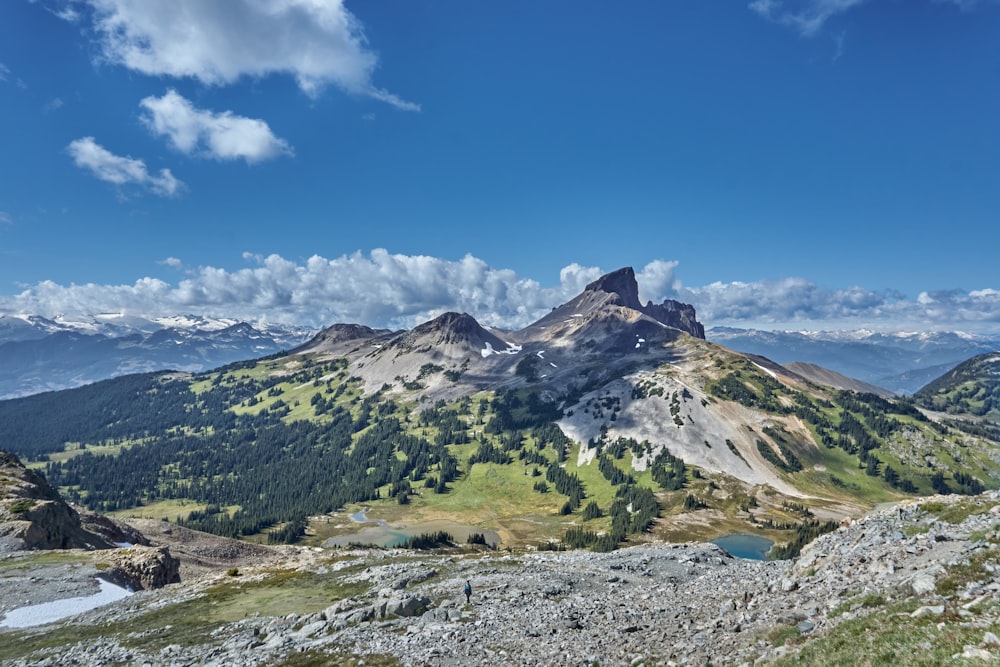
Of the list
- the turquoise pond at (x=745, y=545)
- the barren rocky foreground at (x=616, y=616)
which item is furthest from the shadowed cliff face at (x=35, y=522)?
the turquoise pond at (x=745, y=545)

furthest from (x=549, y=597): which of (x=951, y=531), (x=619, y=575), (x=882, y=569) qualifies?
(x=951, y=531)

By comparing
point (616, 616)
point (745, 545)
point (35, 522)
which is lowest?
point (745, 545)

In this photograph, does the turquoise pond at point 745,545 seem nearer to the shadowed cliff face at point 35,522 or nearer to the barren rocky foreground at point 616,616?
the barren rocky foreground at point 616,616

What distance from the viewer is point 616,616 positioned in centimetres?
3844

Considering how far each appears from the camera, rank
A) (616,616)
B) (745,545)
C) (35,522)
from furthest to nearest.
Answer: (745,545)
(35,522)
(616,616)

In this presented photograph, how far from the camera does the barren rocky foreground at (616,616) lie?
20.5 metres

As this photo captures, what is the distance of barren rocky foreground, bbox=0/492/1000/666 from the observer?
20516mm

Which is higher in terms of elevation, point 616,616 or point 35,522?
point 35,522

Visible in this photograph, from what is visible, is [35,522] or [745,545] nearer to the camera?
[35,522]

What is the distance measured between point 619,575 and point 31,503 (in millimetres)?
99353

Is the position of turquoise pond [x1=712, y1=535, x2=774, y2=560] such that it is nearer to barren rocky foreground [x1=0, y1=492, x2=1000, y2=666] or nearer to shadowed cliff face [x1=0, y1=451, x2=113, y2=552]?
barren rocky foreground [x1=0, y1=492, x2=1000, y2=666]

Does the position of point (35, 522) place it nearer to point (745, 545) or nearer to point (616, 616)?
point (616, 616)

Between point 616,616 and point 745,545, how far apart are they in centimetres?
15027

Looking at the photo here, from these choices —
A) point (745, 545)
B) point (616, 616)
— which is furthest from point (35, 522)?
point (745, 545)
